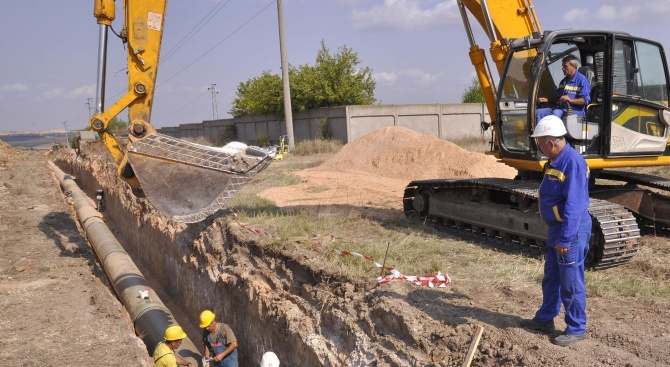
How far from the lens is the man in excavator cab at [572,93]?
23.7 feet

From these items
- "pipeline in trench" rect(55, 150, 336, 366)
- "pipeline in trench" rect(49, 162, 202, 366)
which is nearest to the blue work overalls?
"pipeline in trench" rect(55, 150, 336, 366)

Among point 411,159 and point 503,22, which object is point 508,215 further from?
point 411,159

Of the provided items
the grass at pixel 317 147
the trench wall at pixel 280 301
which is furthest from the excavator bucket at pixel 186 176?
the grass at pixel 317 147

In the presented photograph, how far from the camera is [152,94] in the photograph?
7.89m

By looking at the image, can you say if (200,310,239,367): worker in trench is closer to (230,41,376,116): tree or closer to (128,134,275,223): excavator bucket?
(128,134,275,223): excavator bucket

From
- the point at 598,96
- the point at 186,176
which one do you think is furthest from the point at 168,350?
the point at 598,96

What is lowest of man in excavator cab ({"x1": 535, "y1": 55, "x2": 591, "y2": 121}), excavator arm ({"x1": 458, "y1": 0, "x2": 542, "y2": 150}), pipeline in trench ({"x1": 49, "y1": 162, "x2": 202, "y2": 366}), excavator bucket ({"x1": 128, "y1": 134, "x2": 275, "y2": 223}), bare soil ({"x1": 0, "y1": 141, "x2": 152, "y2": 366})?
pipeline in trench ({"x1": 49, "y1": 162, "x2": 202, "y2": 366})

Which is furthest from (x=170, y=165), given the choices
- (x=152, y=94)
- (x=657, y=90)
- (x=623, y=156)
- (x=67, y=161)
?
(x=67, y=161)

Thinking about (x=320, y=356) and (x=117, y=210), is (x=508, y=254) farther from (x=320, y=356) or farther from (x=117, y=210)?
(x=117, y=210)

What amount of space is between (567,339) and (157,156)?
4.87 metres

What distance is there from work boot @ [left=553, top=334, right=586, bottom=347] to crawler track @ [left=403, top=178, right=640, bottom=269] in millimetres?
2153

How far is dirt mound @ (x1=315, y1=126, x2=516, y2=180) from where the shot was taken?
17.1 meters

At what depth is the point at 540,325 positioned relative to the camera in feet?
15.2

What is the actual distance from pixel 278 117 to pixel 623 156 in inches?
1048
